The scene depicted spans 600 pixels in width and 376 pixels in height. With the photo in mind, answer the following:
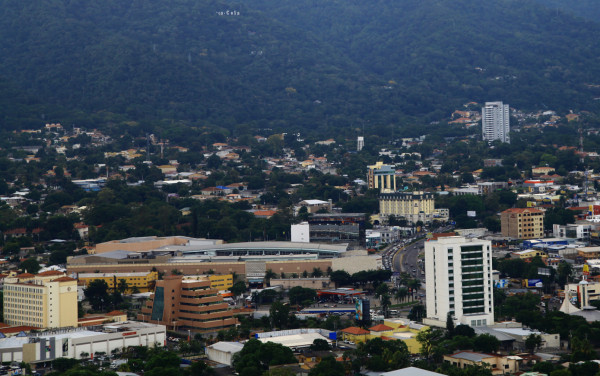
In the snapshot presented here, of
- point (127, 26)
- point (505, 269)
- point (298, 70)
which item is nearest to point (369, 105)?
point (298, 70)

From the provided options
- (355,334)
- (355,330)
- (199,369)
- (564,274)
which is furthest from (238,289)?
(199,369)

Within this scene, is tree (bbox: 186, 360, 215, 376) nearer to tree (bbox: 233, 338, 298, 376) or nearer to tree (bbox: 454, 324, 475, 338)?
tree (bbox: 233, 338, 298, 376)

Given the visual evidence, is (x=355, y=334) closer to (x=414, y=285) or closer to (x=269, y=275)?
(x=414, y=285)

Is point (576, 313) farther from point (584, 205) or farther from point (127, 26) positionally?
point (127, 26)

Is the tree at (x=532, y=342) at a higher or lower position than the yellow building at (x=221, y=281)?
lower

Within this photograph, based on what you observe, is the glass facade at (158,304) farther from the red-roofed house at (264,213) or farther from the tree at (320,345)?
the red-roofed house at (264,213)

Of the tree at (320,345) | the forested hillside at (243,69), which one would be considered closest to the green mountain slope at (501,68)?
the forested hillside at (243,69)
